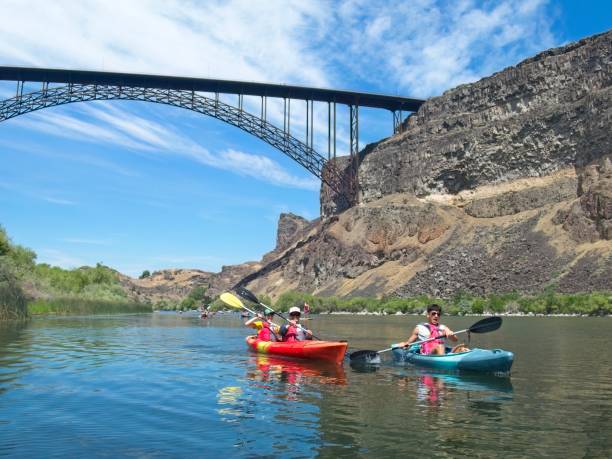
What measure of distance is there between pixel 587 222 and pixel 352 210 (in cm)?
4330

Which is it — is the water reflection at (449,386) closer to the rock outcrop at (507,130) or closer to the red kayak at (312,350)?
the red kayak at (312,350)

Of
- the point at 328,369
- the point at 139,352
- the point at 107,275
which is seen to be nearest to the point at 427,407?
the point at 328,369

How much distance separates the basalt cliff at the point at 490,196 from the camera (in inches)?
2753

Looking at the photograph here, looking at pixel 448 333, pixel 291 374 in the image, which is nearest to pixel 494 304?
pixel 448 333

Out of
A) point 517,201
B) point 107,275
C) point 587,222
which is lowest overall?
point 107,275

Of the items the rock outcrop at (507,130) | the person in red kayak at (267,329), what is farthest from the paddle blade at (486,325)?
the rock outcrop at (507,130)

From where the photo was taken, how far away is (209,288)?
528 ft

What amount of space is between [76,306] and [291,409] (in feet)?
131

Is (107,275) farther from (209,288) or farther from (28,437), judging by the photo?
(209,288)

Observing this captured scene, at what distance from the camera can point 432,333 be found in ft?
48.6

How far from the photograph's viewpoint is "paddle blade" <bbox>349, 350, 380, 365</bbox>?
49.2 ft

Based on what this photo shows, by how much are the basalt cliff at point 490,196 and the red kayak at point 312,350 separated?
50.5 metres

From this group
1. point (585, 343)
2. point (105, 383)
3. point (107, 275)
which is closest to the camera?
point (105, 383)

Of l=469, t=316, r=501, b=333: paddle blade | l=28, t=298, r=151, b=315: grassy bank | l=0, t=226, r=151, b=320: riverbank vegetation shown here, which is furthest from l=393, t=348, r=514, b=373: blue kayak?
l=28, t=298, r=151, b=315: grassy bank
